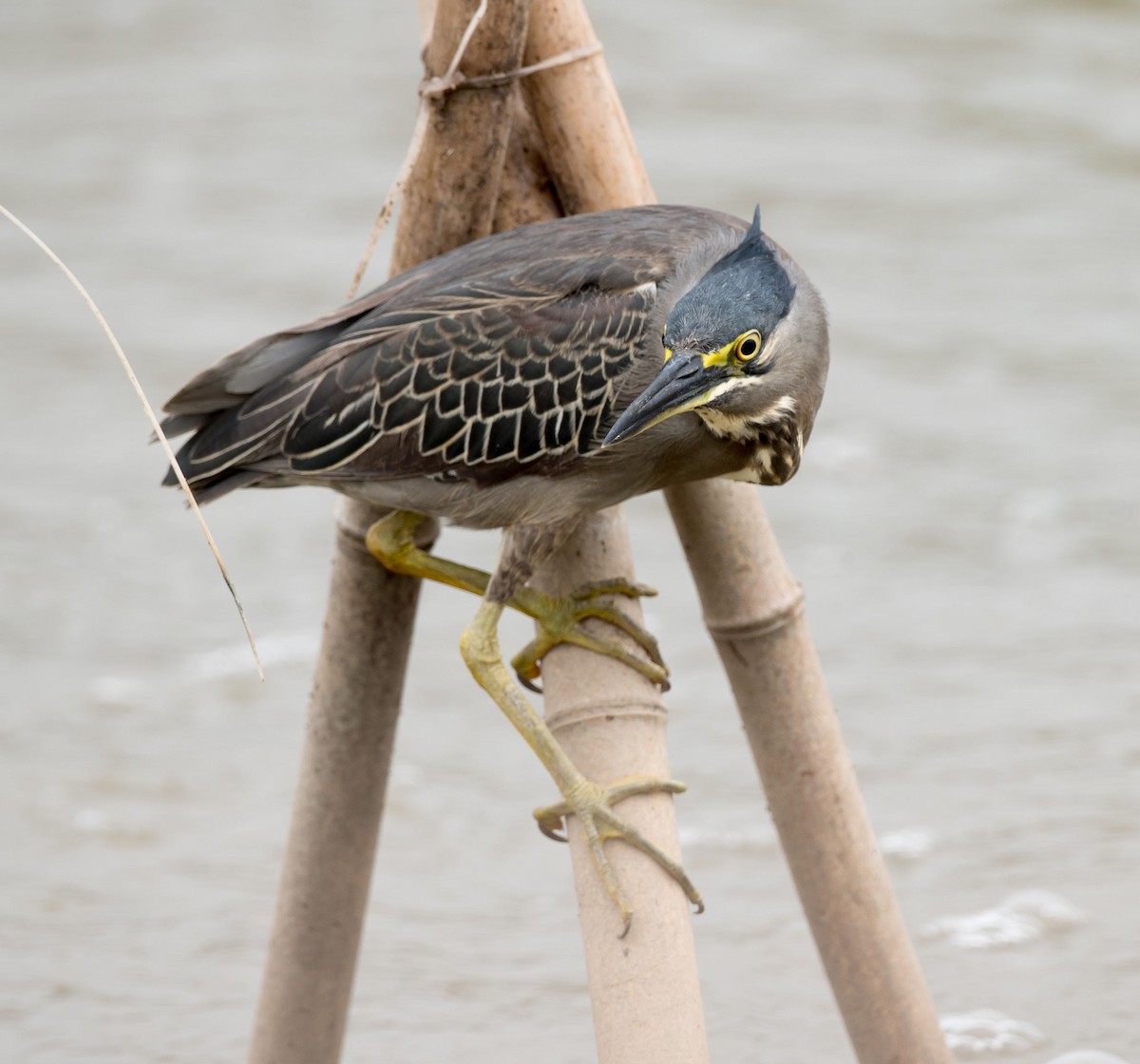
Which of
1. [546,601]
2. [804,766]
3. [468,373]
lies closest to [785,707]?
[804,766]

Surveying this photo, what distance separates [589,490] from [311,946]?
98cm

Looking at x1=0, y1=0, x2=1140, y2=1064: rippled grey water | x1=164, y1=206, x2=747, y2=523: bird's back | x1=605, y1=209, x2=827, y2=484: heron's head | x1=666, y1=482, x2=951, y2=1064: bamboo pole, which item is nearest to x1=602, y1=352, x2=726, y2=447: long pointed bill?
x1=605, y1=209, x2=827, y2=484: heron's head

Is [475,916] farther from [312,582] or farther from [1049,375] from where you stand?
[1049,375]

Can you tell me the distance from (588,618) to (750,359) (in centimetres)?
52

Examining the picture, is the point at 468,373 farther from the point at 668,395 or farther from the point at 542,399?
the point at 668,395

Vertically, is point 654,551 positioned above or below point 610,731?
above

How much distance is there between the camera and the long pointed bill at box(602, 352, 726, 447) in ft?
7.27

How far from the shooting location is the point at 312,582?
5.37m

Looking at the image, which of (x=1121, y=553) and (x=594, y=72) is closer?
(x=594, y=72)

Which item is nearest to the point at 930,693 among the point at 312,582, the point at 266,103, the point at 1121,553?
the point at 1121,553

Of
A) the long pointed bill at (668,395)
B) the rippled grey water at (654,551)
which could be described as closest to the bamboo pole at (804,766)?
the long pointed bill at (668,395)

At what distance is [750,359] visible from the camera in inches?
91.0

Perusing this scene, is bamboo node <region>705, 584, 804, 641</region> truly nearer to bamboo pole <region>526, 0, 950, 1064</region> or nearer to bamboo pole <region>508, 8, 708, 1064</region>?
bamboo pole <region>526, 0, 950, 1064</region>

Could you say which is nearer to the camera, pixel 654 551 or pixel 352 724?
pixel 352 724
